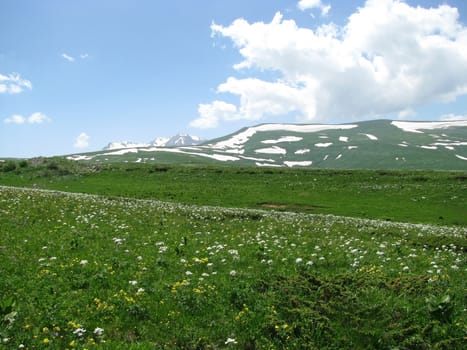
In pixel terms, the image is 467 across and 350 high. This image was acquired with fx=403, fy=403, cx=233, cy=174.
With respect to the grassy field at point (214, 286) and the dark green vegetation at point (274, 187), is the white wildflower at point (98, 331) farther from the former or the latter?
the dark green vegetation at point (274, 187)

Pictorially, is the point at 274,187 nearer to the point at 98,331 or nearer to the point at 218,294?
the point at 218,294

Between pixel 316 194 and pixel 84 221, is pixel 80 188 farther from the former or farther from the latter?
pixel 84 221

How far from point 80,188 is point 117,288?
60.2m

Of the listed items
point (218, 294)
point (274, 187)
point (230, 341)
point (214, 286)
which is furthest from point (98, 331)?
point (274, 187)

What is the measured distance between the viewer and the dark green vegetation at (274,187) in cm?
5388

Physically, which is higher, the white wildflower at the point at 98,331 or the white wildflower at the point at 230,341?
the white wildflower at the point at 98,331

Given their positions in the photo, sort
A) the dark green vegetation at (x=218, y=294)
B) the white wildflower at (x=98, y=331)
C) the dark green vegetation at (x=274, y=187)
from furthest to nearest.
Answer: the dark green vegetation at (x=274, y=187) < the dark green vegetation at (x=218, y=294) < the white wildflower at (x=98, y=331)

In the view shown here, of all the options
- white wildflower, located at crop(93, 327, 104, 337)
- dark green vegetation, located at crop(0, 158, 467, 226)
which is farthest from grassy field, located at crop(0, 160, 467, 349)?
dark green vegetation, located at crop(0, 158, 467, 226)

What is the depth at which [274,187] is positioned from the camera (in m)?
71.2

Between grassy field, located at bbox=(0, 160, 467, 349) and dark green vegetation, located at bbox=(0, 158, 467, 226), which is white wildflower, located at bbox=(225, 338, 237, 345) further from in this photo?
dark green vegetation, located at bbox=(0, 158, 467, 226)

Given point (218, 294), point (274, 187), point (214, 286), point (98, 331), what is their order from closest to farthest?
1. point (98, 331)
2. point (218, 294)
3. point (214, 286)
4. point (274, 187)

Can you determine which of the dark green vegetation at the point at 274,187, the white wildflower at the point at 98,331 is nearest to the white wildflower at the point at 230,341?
the white wildflower at the point at 98,331

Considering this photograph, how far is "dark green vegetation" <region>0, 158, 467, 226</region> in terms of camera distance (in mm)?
53875

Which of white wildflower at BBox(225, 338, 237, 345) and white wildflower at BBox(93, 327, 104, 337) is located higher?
white wildflower at BBox(93, 327, 104, 337)
